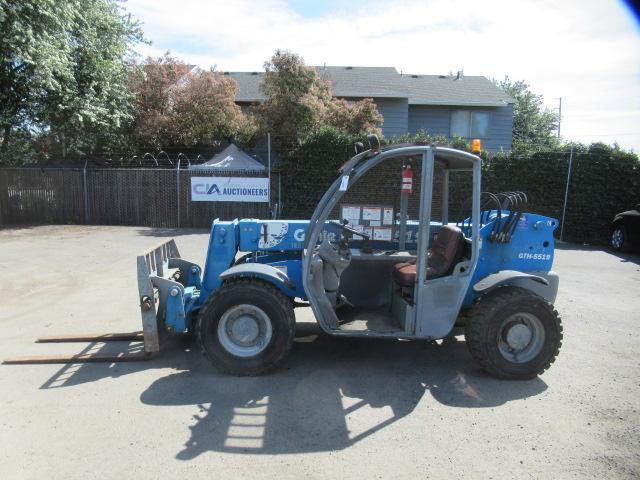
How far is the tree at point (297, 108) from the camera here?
16672 millimetres

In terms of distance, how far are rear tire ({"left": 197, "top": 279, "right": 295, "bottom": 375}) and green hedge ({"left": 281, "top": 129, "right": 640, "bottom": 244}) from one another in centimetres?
1044

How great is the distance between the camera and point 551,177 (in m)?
15.2

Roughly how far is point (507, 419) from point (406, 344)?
1.79 metres

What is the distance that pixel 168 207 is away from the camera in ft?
54.9

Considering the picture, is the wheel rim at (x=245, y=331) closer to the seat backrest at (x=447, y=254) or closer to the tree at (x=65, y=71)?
the seat backrest at (x=447, y=254)

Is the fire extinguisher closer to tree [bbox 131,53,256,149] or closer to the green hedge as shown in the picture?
the green hedge

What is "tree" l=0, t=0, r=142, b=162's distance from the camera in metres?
13.4

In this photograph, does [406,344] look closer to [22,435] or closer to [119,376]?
[119,376]

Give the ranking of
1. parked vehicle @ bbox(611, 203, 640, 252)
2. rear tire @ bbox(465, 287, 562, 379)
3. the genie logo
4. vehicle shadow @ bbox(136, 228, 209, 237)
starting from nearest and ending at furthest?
rear tire @ bbox(465, 287, 562, 379), the genie logo, parked vehicle @ bbox(611, 203, 640, 252), vehicle shadow @ bbox(136, 228, 209, 237)

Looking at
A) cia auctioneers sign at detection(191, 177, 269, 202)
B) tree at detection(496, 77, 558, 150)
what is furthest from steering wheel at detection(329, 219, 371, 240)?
tree at detection(496, 77, 558, 150)

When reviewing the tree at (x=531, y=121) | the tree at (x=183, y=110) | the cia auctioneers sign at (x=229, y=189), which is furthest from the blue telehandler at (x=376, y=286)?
the tree at (x=531, y=121)

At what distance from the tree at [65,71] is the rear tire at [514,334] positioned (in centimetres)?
1380

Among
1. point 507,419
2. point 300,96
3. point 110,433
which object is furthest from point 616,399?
point 300,96

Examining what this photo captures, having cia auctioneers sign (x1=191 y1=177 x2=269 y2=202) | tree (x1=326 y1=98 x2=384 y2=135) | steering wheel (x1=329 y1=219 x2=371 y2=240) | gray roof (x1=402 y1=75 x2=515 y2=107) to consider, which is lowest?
steering wheel (x1=329 y1=219 x2=371 y2=240)
